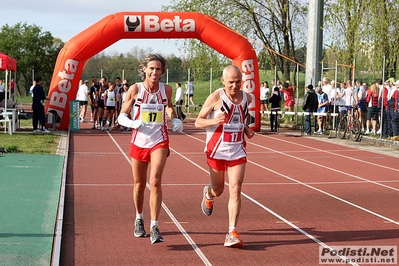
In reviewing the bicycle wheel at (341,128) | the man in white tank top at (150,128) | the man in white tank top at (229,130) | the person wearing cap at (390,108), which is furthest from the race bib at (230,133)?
the bicycle wheel at (341,128)

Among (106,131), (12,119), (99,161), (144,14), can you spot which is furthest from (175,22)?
(99,161)

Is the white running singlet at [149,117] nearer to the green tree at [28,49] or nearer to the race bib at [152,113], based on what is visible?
the race bib at [152,113]

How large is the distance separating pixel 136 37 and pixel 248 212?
17.0m

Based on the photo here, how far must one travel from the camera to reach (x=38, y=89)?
24.9 metres

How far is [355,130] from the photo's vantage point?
23.7m

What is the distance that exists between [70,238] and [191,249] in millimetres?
1432

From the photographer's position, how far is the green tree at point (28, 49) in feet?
202

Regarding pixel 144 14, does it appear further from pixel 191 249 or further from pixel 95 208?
pixel 191 249

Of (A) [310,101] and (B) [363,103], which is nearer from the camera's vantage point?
(B) [363,103]

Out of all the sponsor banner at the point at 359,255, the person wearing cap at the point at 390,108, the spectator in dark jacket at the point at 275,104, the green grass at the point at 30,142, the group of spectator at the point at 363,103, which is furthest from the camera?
the spectator in dark jacket at the point at 275,104

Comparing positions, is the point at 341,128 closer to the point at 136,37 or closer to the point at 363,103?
the point at 363,103

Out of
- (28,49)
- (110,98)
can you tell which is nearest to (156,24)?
(110,98)

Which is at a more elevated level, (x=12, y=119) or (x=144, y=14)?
(x=144, y=14)

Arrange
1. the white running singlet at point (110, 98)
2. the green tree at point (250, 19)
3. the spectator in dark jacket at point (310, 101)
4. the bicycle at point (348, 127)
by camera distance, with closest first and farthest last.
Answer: the bicycle at point (348, 127)
the spectator in dark jacket at point (310, 101)
the white running singlet at point (110, 98)
the green tree at point (250, 19)
